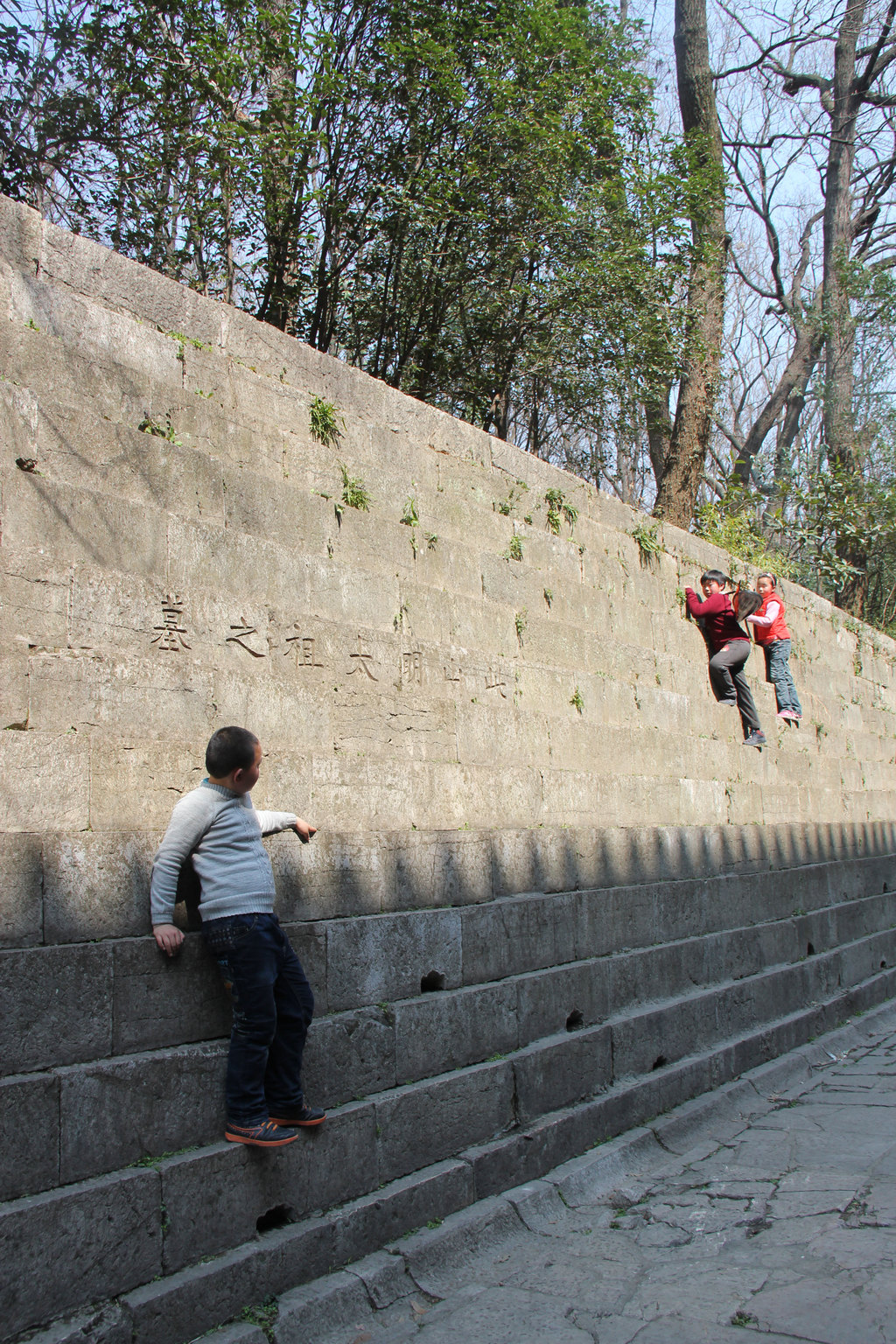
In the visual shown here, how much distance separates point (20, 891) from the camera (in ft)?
10.3

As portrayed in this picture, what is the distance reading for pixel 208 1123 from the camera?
11.2 ft

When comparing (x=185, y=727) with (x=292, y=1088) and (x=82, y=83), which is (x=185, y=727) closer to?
(x=292, y=1088)

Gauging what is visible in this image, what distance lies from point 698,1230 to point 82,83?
37.3 ft

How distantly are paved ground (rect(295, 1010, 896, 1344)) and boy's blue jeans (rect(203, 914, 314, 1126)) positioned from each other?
675 mm

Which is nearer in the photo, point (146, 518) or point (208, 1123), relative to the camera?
point (208, 1123)

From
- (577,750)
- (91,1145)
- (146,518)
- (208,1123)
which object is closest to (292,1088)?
(208,1123)

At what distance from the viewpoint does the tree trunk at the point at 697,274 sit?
13.1 metres

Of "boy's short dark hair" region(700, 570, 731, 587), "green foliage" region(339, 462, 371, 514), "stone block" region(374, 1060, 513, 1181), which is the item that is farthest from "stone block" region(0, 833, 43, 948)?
"boy's short dark hair" region(700, 570, 731, 587)

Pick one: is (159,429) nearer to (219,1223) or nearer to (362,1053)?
(362,1053)

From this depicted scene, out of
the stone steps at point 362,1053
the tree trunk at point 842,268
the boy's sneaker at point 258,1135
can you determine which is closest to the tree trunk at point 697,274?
the tree trunk at point 842,268

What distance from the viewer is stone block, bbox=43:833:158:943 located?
3.22 metres

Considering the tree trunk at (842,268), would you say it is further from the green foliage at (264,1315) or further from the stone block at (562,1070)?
the green foliage at (264,1315)

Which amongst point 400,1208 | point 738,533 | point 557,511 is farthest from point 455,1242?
point 738,533

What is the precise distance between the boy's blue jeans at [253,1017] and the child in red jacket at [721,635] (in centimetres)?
707
